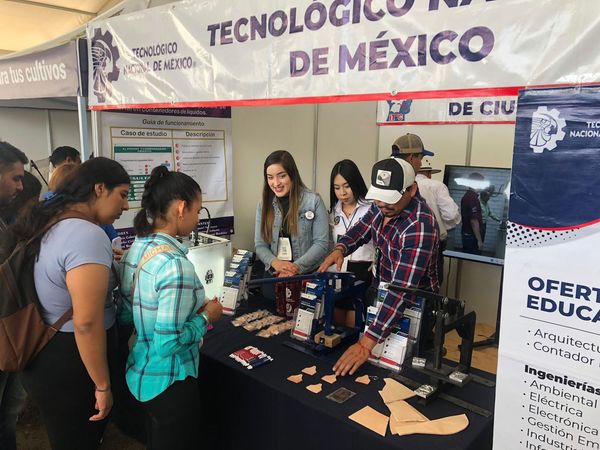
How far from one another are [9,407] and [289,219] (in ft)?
4.66

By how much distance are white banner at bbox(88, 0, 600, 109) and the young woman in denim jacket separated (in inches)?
23.4

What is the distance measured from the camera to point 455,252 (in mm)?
3439

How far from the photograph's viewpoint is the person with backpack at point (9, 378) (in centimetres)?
174

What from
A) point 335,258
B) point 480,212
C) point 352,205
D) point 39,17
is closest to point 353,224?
point 352,205

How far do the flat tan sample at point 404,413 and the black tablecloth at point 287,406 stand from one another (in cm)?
3

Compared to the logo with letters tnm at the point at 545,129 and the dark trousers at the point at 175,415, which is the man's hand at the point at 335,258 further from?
the logo with letters tnm at the point at 545,129

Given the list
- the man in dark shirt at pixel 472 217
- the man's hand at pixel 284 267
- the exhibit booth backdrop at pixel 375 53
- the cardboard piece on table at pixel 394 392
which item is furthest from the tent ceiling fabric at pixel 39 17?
the cardboard piece on table at pixel 394 392

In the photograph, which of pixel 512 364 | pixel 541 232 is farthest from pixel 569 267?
pixel 512 364

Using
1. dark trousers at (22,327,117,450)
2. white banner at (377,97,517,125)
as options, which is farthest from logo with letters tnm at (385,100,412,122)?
dark trousers at (22,327,117,450)

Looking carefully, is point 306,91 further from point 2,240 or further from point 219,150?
point 219,150

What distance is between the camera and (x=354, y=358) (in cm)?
160

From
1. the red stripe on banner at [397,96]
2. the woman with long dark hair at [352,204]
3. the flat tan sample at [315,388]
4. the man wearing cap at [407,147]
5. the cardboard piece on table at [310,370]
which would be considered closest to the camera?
the red stripe on banner at [397,96]

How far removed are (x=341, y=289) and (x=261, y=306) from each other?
1.94 feet

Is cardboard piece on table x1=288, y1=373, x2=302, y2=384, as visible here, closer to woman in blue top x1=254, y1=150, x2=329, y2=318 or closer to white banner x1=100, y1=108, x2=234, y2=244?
woman in blue top x1=254, y1=150, x2=329, y2=318
